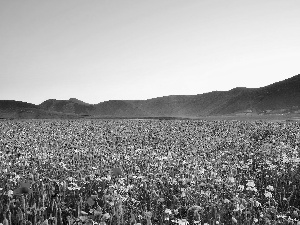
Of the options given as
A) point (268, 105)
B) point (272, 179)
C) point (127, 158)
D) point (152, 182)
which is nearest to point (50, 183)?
point (152, 182)

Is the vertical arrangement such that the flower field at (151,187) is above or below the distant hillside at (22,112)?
below

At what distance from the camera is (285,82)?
649ft

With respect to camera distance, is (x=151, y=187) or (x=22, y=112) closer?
(x=151, y=187)

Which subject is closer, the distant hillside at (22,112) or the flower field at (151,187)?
the flower field at (151,187)

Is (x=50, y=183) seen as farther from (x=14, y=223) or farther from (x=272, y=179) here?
(x=272, y=179)

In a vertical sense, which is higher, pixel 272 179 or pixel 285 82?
pixel 285 82

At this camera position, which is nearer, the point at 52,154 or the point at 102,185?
the point at 102,185

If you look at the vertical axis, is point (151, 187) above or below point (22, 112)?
A: below

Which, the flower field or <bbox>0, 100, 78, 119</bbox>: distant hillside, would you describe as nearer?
the flower field

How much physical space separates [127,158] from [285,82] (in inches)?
7990

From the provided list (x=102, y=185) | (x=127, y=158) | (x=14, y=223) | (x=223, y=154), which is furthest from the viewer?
(x=223, y=154)

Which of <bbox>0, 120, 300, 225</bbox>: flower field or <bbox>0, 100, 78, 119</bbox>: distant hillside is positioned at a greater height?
<bbox>0, 100, 78, 119</bbox>: distant hillside

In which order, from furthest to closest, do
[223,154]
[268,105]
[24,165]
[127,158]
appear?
[268,105] < [223,154] < [127,158] < [24,165]

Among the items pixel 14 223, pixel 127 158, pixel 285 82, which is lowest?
pixel 14 223
